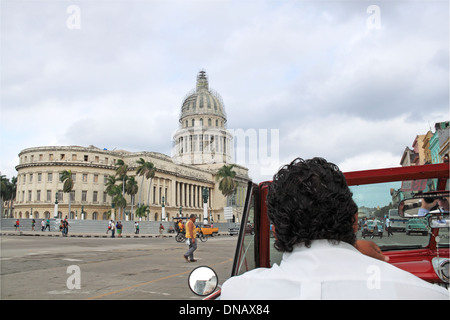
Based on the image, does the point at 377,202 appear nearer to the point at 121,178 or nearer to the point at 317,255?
the point at 317,255

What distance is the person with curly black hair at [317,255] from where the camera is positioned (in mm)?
1293

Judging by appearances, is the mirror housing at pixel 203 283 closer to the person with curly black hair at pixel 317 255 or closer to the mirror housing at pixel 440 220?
the person with curly black hair at pixel 317 255

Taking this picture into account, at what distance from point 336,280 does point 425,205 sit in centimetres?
252

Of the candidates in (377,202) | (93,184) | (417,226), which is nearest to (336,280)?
(377,202)

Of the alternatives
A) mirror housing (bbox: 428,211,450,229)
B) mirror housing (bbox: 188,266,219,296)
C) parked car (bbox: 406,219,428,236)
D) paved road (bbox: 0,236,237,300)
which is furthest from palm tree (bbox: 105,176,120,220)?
mirror housing (bbox: 188,266,219,296)

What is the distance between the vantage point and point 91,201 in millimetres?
72375

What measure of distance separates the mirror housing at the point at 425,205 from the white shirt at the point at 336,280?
2.17 metres

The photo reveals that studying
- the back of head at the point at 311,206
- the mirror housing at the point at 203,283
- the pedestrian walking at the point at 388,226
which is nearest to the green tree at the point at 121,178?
the pedestrian walking at the point at 388,226

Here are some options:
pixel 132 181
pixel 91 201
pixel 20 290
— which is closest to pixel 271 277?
pixel 20 290

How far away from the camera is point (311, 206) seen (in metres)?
1.49

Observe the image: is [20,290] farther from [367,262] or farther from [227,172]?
[227,172]

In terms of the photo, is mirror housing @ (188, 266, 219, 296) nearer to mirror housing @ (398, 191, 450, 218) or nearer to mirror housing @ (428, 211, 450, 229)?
mirror housing @ (398, 191, 450, 218)

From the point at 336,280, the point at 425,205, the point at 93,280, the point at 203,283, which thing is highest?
the point at 425,205

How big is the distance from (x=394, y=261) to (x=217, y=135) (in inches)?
4039
